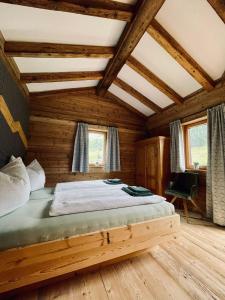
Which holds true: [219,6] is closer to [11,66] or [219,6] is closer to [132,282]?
[11,66]

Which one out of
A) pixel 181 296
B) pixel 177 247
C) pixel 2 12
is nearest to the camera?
pixel 181 296

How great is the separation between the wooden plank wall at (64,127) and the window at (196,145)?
1605mm

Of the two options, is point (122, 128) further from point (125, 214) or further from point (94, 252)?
point (94, 252)

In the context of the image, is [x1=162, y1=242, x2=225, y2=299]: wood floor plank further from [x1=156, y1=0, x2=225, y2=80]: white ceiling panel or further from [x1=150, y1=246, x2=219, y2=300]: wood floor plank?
[x1=156, y1=0, x2=225, y2=80]: white ceiling panel

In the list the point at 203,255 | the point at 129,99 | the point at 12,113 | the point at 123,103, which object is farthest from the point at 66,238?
the point at 123,103

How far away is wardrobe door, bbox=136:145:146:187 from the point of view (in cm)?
421

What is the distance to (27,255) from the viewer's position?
1148mm

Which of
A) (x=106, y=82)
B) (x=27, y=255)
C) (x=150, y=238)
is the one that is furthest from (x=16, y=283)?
(x=106, y=82)

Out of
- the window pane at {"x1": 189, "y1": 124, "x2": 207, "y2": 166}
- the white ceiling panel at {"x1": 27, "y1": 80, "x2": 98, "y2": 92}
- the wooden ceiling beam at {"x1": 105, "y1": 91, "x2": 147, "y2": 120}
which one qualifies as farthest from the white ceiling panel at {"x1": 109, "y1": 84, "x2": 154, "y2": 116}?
the window pane at {"x1": 189, "y1": 124, "x2": 207, "y2": 166}

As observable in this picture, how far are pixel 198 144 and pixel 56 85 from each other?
3432 mm

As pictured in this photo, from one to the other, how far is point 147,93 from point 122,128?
118cm

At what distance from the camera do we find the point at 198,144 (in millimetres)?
3430

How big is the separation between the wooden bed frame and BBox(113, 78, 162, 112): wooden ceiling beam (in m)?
3.12

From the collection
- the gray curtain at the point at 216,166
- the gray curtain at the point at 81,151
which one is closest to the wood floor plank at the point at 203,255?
the gray curtain at the point at 216,166
